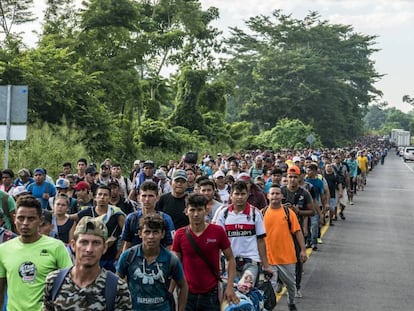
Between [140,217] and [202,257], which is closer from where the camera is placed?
[202,257]

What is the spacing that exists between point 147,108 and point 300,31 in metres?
39.9

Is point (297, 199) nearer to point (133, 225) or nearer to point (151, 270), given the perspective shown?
point (133, 225)

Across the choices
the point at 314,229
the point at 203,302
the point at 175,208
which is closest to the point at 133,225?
the point at 203,302

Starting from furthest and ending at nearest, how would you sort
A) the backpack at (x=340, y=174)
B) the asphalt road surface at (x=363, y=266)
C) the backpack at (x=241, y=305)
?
the backpack at (x=340, y=174), the asphalt road surface at (x=363, y=266), the backpack at (x=241, y=305)

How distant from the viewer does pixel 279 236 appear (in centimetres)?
864

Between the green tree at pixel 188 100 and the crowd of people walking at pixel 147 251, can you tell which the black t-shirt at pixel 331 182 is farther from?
the green tree at pixel 188 100

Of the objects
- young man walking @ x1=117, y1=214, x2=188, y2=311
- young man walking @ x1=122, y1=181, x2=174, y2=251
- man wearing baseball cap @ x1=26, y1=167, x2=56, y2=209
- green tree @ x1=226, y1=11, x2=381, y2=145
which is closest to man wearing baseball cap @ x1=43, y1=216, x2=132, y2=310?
young man walking @ x1=117, y1=214, x2=188, y2=311

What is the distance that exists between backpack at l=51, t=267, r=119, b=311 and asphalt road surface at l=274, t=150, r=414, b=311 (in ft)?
18.4

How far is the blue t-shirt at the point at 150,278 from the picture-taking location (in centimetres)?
532

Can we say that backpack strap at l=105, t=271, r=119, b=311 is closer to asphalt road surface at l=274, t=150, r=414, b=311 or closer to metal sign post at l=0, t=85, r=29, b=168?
asphalt road surface at l=274, t=150, r=414, b=311

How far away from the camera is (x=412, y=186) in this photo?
37375mm

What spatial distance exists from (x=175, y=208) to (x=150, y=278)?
10.5ft

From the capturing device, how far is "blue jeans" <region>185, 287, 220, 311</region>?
622cm

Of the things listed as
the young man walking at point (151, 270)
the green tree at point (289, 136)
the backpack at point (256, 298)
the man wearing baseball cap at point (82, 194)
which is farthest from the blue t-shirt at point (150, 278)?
the green tree at point (289, 136)
